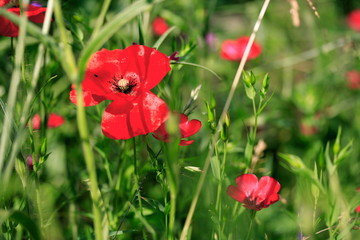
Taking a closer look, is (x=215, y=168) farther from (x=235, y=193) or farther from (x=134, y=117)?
(x=134, y=117)

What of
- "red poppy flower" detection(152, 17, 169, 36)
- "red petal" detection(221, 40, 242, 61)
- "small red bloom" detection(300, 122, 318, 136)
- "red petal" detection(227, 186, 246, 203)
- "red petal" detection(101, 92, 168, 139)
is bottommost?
"small red bloom" detection(300, 122, 318, 136)

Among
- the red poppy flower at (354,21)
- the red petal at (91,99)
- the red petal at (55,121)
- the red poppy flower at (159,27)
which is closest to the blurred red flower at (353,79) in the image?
the red poppy flower at (354,21)

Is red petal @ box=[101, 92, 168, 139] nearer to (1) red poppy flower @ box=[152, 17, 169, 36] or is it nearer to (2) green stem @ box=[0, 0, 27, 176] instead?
(2) green stem @ box=[0, 0, 27, 176]

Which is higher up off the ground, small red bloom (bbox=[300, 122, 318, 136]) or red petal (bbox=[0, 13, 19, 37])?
red petal (bbox=[0, 13, 19, 37])

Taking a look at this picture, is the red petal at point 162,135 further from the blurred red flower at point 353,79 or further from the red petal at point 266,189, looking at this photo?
the blurred red flower at point 353,79

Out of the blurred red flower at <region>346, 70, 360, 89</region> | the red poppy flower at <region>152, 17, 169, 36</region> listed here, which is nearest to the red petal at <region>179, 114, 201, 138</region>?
the blurred red flower at <region>346, 70, 360, 89</region>

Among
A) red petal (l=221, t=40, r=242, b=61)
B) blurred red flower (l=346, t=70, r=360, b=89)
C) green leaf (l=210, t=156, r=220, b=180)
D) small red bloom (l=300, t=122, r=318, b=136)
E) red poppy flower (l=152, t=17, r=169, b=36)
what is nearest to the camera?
green leaf (l=210, t=156, r=220, b=180)

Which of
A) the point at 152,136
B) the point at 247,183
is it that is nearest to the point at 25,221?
the point at 247,183

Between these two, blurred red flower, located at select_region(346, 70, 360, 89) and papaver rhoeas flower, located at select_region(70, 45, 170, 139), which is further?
blurred red flower, located at select_region(346, 70, 360, 89)
